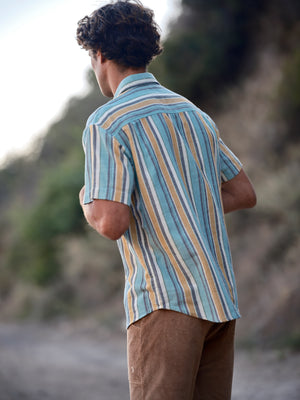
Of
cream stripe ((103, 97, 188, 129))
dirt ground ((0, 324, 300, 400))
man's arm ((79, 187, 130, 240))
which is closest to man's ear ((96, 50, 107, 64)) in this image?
cream stripe ((103, 97, 188, 129))

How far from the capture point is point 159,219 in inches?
68.7

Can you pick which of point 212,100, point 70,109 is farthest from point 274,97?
point 70,109

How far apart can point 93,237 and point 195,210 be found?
557 inches

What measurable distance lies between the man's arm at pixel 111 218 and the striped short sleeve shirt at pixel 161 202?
0.08ft

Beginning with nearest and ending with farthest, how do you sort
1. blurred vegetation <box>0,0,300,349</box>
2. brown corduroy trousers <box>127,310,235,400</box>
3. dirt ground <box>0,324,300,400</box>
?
brown corduroy trousers <box>127,310,235,400</box>
dirt ground <box>0,324,300,400</box>
blurred vegetation <box>0,0,300,349</box>

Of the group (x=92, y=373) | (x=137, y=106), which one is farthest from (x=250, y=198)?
(x=92, y=373)

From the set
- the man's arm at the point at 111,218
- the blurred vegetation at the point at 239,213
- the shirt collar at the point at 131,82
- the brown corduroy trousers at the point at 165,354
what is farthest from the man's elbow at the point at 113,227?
the blurred vegetation at the point at 239,213

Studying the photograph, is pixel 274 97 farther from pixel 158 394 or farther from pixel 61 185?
pixel 158 394

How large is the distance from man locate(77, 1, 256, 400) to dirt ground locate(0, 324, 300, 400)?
3236 millimetres

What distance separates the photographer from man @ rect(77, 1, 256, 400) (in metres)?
1.69

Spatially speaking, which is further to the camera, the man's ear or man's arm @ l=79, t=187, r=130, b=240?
the man's ear

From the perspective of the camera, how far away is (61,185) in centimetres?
1859

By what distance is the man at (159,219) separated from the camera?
1.69 m

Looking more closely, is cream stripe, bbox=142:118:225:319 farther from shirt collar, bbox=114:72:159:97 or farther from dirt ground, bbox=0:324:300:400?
dirt ground, bbox=0:324:300:400
